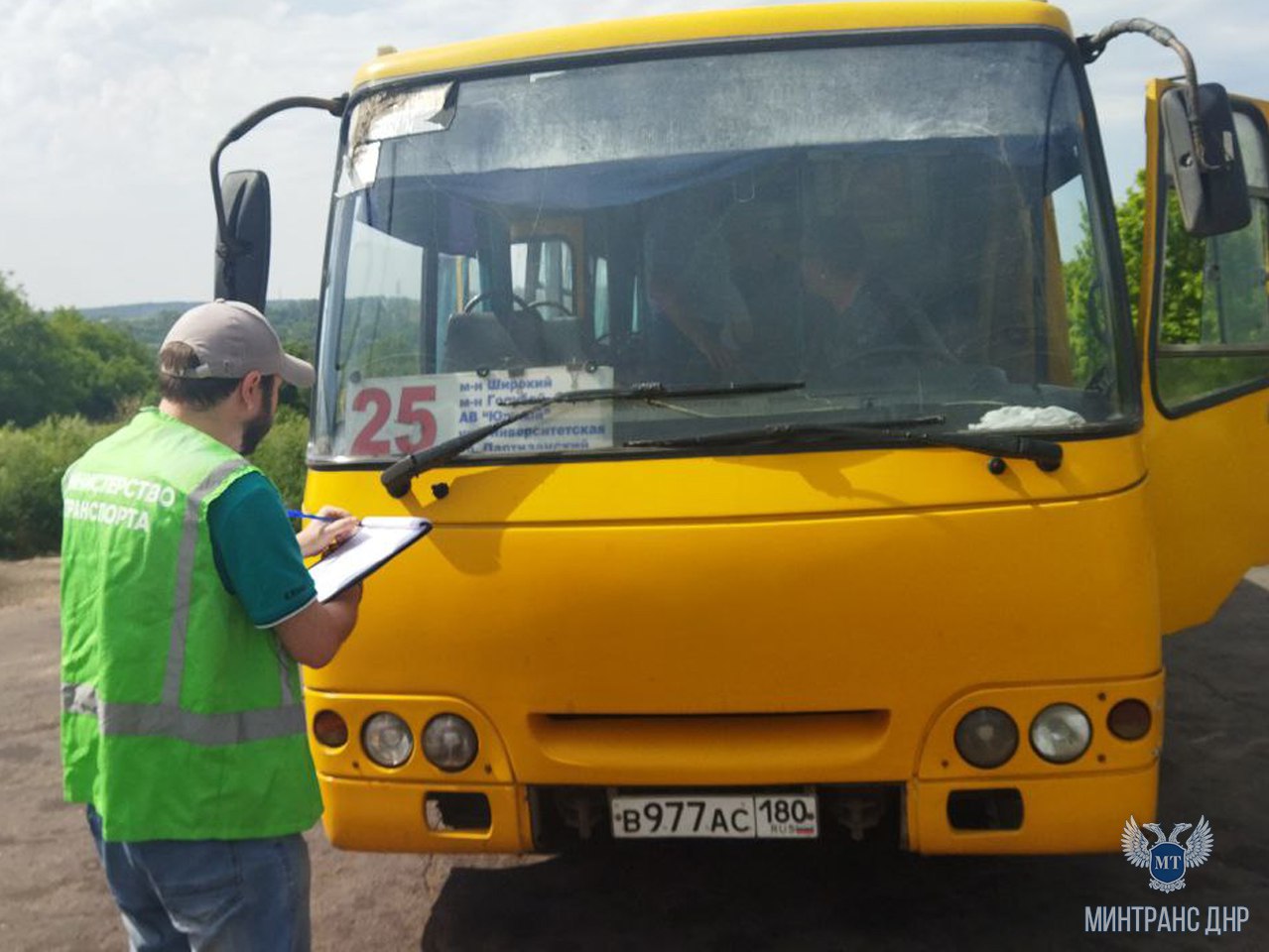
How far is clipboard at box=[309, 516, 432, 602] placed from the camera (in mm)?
2875

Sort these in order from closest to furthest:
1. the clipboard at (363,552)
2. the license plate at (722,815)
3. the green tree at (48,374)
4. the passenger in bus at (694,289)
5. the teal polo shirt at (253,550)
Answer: the teal polo shirt at (253,550) < the clipboard at (363,552) < the license plate at (722,815) < the passenger in bus at (694,289) < the green tree at (48,374)

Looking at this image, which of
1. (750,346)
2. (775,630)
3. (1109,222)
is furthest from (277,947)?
(1109,222)

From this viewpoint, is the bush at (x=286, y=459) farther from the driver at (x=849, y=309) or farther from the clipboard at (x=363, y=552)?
the clipboard at (x=363, y=552)

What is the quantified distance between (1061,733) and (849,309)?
121 cm

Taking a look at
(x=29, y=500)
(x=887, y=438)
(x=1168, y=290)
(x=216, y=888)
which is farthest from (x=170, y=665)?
(x=29, y=500)

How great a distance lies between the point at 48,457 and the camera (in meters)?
18.2

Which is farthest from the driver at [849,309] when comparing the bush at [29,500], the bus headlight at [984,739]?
the bush at [29,500]

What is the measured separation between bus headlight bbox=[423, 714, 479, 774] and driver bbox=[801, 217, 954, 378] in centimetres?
131

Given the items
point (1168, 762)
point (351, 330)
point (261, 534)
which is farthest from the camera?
point (1168, 762)

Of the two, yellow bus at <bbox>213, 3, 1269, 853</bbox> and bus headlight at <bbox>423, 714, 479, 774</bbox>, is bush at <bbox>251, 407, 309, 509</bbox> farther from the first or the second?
bus headlight at <bbox>423, 714, 479, 774</bbox>

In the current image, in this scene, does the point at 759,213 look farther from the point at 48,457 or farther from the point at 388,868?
the point at 48,457

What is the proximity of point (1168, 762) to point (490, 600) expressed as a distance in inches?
140

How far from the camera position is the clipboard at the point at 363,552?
2.88 metres

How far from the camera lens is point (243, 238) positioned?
447 cm
